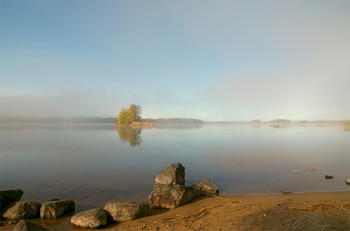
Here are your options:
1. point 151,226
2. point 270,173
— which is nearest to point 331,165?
point 270,173

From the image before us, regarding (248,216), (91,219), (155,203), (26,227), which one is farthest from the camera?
(155,203)

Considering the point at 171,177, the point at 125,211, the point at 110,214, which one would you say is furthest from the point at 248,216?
the point at 110,214

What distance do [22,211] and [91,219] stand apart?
2184 mm

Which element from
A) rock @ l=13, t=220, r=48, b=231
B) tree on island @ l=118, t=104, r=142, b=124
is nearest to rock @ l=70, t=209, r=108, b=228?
rock @ l=13, t=220, r=48, b=231

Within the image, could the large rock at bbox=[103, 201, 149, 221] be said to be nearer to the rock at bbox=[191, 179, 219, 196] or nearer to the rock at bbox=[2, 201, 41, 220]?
the rock at bbox=[2, 201, 41, 220]

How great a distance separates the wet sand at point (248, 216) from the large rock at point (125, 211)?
6.3 inches

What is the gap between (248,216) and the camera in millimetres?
6098

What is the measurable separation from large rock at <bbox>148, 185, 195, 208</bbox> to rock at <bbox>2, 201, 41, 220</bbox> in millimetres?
3290

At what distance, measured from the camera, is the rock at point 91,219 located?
5.88 m

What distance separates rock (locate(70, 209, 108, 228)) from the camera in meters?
5.88

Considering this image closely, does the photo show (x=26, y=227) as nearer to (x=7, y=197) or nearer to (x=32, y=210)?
(x=32, y=210)

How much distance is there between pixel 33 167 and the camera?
13977 mm

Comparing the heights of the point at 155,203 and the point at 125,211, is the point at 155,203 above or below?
below

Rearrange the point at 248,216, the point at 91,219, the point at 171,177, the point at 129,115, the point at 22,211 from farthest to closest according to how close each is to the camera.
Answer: the point at 129,115
the point at 171,177
the point at 22,211
the point at 248,216
the point at 91,219
